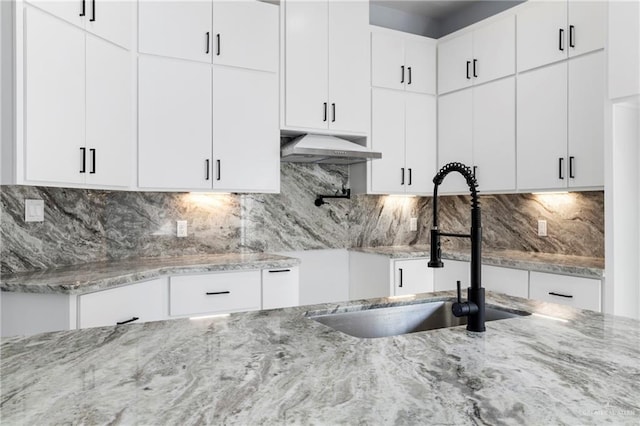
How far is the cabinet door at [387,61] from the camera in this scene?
386 centimetres

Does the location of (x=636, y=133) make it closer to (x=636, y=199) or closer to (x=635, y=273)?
(x=636, y=199)

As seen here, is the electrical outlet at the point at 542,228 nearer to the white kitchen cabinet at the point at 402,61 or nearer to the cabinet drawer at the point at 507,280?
the cabinet drawer at the point at 507,280

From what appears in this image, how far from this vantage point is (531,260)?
3111 millimetres

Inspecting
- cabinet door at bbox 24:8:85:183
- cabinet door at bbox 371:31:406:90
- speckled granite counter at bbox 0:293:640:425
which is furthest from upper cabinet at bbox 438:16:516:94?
cabinet door at bbox 24:8:85:183

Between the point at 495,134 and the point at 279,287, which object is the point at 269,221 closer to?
the point at 279,287

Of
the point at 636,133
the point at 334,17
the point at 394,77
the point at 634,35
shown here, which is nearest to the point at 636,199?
the point at 636,133

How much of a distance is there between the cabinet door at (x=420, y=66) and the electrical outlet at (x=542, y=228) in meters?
1.47

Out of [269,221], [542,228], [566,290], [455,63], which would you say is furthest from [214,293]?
[455,63]

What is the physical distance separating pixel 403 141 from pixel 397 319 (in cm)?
263

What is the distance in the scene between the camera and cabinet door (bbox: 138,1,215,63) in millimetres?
2932

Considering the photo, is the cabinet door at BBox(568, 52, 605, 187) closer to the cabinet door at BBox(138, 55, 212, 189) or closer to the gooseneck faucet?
the gooseneck faucet

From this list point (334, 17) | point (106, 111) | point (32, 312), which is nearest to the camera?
point (32, 312)

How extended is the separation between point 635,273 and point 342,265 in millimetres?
2212

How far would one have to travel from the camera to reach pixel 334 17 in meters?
3.60
